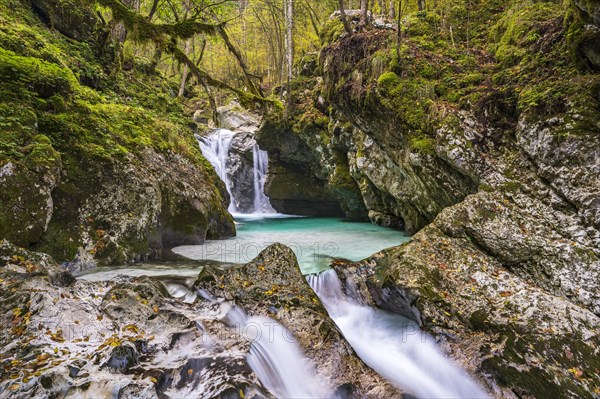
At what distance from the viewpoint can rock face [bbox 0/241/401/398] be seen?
2.75 m

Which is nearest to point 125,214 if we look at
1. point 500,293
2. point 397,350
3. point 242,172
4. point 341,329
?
point 341,329

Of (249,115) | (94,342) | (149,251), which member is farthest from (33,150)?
(249,115)

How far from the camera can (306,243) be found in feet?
32.2

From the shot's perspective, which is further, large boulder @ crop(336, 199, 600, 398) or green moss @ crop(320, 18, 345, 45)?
green moss @ crop(320, 18, 345, 45)

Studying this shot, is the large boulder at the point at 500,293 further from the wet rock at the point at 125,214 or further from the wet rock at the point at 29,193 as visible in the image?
the wet rock at the point at 29,193

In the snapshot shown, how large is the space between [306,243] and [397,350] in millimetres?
5446

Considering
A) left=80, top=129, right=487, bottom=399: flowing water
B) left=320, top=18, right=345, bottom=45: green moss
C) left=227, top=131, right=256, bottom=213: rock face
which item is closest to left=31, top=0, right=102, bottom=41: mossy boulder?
left=320, top=18, right=345, bottom=45: green moss

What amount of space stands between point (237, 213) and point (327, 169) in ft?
19.2

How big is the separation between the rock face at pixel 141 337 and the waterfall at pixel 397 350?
0.65 meters

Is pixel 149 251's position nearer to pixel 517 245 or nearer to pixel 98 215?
pixel 98 215

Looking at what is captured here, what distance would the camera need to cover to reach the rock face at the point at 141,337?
2.75 meters

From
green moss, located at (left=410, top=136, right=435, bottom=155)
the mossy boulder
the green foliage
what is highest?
the mossy boulder

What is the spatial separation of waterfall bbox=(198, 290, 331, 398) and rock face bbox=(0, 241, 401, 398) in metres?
0.10

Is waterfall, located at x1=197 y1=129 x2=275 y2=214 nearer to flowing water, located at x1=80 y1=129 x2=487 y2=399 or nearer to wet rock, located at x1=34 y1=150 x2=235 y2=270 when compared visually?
wet rock, located at x1=34 y1=150 x2=235 y2=270
